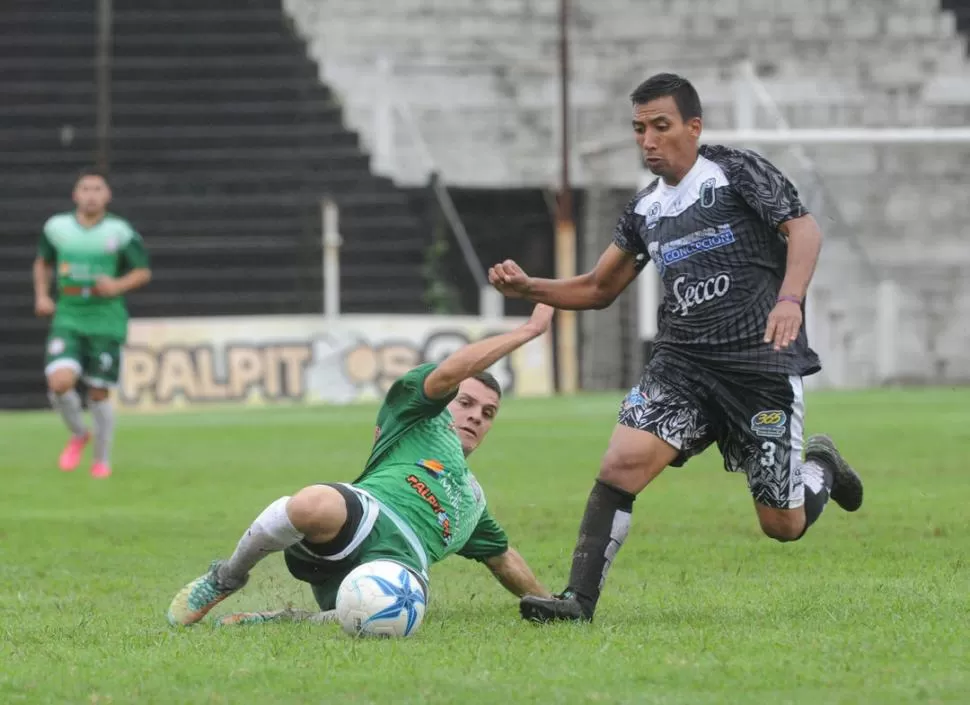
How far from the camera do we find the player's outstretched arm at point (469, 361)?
693 centimetres

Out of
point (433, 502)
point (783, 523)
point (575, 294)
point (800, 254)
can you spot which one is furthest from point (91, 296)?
point (800, 254)

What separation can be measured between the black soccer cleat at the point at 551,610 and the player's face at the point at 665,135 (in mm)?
1740

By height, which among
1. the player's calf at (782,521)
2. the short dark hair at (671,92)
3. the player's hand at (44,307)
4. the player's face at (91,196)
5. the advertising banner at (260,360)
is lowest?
the advertising banner at (260,360)

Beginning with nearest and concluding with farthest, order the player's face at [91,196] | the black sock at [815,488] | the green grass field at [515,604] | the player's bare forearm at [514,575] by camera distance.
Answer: the green grass field at [515,604], the player's bare forearm at [514,575], the black sock at [815,488], the player's face at [91,196]

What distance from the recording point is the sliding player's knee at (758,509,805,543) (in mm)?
7948

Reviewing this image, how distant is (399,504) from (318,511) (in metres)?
0.41

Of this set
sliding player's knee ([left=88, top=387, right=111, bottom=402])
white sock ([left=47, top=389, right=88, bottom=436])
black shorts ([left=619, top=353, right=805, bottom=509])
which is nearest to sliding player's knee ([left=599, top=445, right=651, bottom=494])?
black shorts ([left=619, top=353, right=805, bottom=509])

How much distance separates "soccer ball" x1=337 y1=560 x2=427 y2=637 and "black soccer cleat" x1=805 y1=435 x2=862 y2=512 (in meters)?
2.76

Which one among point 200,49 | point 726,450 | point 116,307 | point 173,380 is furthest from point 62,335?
point 200,49

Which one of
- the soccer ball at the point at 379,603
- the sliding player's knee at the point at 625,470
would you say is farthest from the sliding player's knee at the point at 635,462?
the soccer ball at the point at 379,603

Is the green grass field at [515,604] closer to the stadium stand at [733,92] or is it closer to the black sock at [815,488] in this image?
the black sock at [815,488]

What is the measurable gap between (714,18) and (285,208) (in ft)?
31.4

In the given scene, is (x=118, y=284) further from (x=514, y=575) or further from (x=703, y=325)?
(x=703, y=325)

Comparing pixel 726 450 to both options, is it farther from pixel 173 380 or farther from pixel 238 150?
pixel 238 150
